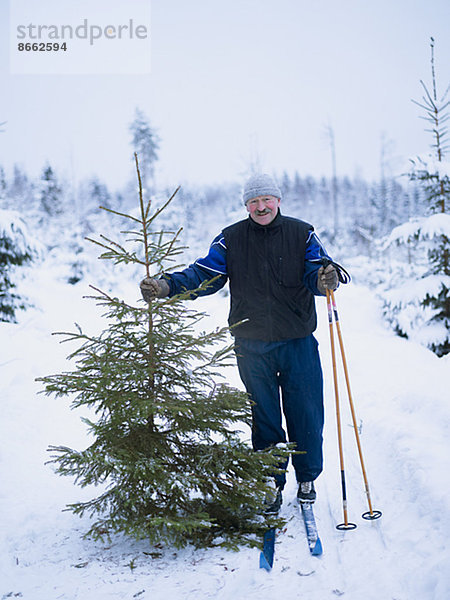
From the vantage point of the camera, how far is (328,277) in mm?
3309

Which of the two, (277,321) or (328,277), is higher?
(328,277)

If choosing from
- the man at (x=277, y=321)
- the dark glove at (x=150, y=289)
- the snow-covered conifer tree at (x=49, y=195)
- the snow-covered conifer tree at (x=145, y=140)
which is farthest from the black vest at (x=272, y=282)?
the snow-covered conifer tree at (x=49, y=195)

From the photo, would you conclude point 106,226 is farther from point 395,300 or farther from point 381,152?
point 395,300

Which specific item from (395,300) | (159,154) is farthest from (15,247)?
(159,154)

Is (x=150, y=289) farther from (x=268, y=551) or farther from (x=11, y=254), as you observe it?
(x=11, y=254)

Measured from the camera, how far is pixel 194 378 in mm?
3352

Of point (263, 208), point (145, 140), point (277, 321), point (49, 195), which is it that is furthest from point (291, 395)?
point (49, 195)

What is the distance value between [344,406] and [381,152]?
31.7m

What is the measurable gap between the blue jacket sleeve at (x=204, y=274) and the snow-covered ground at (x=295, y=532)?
1860mm

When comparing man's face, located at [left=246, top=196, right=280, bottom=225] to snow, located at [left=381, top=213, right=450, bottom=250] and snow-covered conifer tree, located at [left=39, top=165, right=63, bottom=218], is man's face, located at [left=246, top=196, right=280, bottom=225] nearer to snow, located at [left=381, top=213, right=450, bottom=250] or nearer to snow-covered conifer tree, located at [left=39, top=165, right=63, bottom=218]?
snow, located at [left=381, top=213, right=450, bottom=250]

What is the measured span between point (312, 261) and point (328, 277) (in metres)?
0.30

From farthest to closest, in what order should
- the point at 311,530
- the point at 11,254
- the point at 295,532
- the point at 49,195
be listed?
the point at 49,195 → the point at 11,254 → the point at 295,532 → the point at 311,530

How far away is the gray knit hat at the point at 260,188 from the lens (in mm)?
3637

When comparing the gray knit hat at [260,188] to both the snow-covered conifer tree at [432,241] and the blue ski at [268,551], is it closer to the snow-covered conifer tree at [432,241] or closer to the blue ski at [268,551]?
the blue ski at [268,551]
